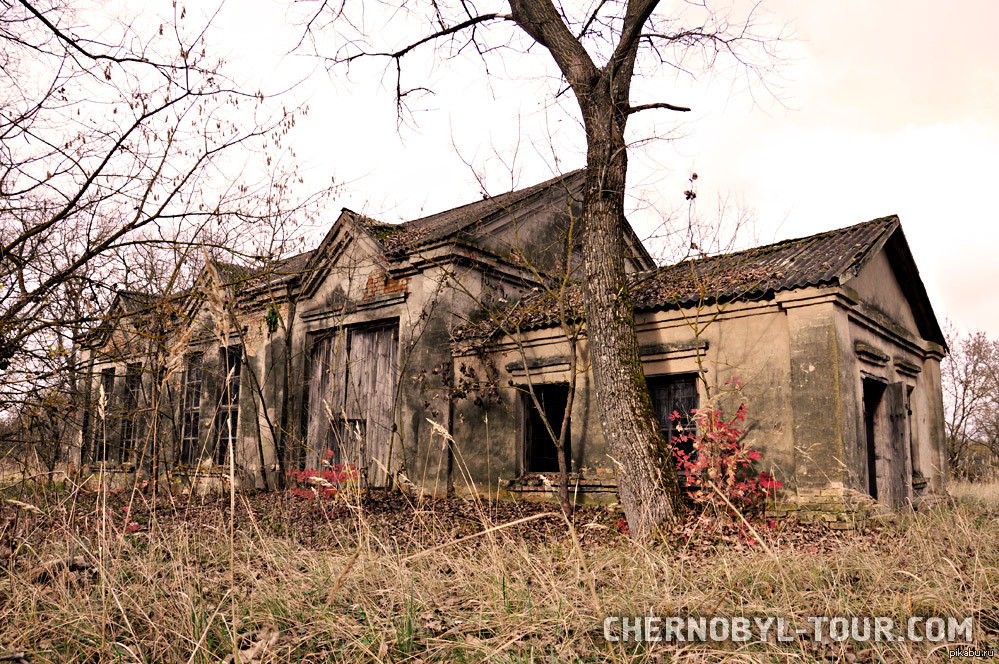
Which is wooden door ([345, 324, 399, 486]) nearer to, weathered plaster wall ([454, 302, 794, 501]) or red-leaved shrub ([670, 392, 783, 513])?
weathered plaster wall ([454, 302, 794, 501])

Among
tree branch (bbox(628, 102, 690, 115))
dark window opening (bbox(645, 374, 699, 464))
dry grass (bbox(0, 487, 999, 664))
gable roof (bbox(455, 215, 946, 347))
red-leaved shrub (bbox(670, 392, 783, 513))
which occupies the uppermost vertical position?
tree branch (bbox(628, 102, 690, 115))

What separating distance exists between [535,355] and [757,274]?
3526mm

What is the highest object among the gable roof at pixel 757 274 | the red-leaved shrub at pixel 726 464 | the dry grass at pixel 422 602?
the gable roof at pixel 757 274

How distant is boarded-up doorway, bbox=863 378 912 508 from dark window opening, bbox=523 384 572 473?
4480 mm

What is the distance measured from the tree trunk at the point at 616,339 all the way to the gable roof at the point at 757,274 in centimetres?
176

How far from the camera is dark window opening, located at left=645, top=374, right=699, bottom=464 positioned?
9711 mm

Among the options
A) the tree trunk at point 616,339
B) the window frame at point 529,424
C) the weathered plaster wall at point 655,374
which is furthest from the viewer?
the window frame at point 529,424

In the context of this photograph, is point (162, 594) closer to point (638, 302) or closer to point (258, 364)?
point (638, 302)

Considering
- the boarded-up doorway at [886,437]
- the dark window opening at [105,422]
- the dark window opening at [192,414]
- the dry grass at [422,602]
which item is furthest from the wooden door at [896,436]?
the dark window opening at [192,414]

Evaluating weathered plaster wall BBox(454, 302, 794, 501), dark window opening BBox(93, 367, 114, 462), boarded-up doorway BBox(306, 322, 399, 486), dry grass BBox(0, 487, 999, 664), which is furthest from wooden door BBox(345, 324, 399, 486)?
dry grass BBox(0, 487, 999, 664)

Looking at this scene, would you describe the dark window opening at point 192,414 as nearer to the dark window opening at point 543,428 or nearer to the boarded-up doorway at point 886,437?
the dark window opening at point 543,428

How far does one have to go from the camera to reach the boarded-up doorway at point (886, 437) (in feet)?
32.5

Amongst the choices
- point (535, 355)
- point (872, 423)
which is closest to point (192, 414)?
point (535, 355)

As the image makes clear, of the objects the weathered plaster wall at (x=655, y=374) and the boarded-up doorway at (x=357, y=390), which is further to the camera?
the boarded-up doorway at (x=357, y=390)
